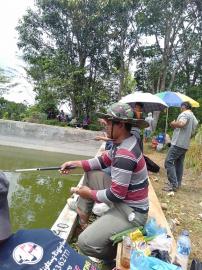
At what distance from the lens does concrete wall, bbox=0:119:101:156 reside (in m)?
11.3

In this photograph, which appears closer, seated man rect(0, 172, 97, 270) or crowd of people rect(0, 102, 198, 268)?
seated man rect(0, 172, 97, 270)

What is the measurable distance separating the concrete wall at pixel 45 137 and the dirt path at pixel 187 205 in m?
4.53

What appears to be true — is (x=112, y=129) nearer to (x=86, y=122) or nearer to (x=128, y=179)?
(x=128, y=179)

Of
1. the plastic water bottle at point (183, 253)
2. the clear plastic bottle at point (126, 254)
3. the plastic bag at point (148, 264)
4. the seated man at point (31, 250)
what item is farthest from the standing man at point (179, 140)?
the seated man at point (31, 250)

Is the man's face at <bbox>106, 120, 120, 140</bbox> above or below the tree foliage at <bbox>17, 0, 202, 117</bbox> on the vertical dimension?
below

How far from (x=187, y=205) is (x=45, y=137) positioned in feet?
24.2

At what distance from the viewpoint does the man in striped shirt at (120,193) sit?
2.61 meters

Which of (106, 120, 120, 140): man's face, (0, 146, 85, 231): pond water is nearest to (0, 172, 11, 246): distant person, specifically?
(106, 120, 120, 140): man's face

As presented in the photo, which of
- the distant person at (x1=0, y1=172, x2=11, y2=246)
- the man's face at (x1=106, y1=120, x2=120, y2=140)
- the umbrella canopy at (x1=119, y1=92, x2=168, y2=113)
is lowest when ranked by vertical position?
the distant person at (x1=0, y1=172, x2=11, y2=246)

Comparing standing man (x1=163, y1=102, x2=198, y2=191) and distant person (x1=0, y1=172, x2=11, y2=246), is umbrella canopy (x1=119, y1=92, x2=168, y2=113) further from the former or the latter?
distant person (x1=0, y1=172, x2=11, y2=246)

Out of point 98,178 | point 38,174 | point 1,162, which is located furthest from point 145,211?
point 1,162

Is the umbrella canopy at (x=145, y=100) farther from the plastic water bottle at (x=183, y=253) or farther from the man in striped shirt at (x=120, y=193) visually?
the plastic water bottle at (x=183, y=253)

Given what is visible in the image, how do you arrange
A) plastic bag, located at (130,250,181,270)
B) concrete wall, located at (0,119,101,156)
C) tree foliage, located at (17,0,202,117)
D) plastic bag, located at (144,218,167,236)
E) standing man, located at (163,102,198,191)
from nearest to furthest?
plastic bag, located at (130,250,181,270)
plastic bag, located at (144,218,167,236)
standing man, located at (163,102,198,191)
concrete wall, located at (0,119,101,156)
tree foliage, located at (17,0,202,117)

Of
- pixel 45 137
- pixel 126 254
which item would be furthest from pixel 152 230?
pixel 45 137
